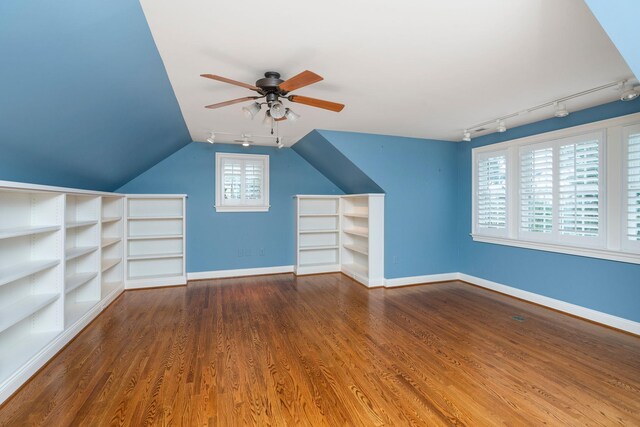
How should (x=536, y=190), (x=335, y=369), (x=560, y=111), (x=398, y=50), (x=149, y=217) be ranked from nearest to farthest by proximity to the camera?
(x=398, y=50)
(x=335, y=369)
(x=560, y=111)
(x=536, y=190)
(x=149, y=217)

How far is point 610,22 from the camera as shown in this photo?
1.29m

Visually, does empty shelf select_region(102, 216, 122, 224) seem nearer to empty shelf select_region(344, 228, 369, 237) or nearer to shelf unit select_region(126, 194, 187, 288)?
shelf unit select_region(126, 194, 187, 288)

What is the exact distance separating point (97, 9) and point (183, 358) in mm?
2608

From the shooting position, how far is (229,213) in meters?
5.46

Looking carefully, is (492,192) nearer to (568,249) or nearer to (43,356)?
(568,249)

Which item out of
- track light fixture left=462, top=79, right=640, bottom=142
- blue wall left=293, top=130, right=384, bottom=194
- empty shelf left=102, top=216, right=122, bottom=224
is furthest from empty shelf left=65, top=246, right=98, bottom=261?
track light fixture left=462, top=79, right=640, bottom=142

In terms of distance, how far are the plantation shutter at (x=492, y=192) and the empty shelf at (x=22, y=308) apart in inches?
222

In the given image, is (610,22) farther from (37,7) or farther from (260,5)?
(37,7)

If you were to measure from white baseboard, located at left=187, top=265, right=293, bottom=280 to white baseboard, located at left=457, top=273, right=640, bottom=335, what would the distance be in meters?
3.49

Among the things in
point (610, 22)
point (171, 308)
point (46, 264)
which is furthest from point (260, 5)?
point (171, 308)

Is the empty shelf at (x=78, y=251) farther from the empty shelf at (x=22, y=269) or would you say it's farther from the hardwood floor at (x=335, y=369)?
the hardwood floor at (x=335, y=369)

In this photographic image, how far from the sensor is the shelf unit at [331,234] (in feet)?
18.3

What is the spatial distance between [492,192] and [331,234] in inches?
118

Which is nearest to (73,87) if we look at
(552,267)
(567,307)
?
(552,267)
